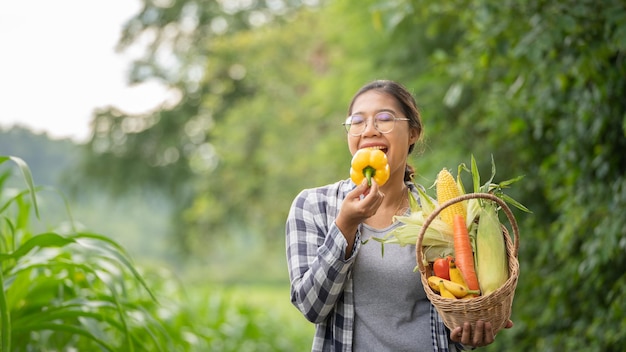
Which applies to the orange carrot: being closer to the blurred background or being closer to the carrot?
the carrot

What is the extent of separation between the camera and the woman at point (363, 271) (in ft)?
6.26

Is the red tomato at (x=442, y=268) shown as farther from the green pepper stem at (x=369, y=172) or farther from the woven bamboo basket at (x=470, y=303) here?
the green pepper stem at (x=369, y=172)

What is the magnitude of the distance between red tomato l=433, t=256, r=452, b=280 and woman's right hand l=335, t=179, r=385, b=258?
8.4 inches

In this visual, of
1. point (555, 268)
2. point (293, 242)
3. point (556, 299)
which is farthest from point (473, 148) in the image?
point (293, 242)

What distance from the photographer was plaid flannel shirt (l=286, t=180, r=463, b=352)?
191 centimetres

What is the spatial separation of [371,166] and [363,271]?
0.30 metres

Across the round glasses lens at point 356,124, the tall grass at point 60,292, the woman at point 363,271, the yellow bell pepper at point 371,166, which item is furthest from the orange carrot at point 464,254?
the tall grass at point 60,292

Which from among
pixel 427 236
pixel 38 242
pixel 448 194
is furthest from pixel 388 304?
pixel 38 242

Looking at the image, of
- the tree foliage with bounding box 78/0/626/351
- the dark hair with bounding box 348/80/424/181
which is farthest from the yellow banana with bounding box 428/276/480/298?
the dark hair with bounding box 348/80/424/181

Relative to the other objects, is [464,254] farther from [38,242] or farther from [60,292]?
[60,292]

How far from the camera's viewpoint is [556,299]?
12.8ft

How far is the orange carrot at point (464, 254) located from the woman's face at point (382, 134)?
257mm

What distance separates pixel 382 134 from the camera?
2.06 m

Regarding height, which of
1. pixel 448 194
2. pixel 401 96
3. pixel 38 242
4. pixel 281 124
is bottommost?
pixel 38 242
